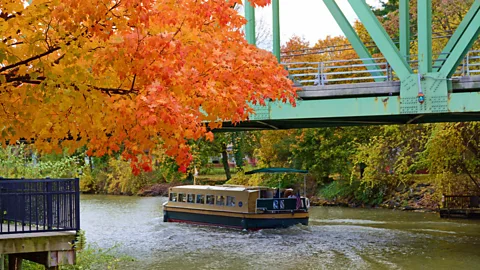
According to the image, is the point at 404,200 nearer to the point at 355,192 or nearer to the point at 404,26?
the point at 355,192

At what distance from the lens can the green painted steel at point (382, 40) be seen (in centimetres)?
1992

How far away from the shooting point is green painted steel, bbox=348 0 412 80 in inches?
784

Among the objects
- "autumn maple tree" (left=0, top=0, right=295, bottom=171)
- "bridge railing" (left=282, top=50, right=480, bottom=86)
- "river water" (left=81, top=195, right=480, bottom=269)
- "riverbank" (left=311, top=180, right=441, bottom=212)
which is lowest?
"river water" (left=81, top=195, right=480, bottom=269)

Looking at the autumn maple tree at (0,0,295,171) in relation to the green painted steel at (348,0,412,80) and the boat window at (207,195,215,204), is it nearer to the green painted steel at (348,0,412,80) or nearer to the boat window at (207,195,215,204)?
the green painted steel at (348,0,412,80)

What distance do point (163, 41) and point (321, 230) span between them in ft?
80.5

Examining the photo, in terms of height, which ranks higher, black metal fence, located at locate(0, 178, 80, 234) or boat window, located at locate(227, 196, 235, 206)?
black metal fence, located at locate(0, 178, 80, 234)

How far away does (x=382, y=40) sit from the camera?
1991cm

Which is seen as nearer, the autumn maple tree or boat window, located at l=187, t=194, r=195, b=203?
the autumn maple tree

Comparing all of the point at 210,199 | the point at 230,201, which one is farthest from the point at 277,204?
the point at 210,199

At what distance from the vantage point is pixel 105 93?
32.6 feet

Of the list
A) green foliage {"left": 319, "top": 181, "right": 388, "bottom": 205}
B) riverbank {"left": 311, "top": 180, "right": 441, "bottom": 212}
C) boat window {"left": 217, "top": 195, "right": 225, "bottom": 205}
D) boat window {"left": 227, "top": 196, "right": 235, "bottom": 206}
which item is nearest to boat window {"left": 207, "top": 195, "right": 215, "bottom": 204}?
boat window {"left": 217, "top": 195, "right": 225, "bottom": 205}

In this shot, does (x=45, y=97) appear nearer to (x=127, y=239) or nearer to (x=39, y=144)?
(x=39, y=144)

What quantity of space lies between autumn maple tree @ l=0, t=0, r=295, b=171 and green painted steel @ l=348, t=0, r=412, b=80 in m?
9.17

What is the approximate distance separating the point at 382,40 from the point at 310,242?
1132 centimetres
